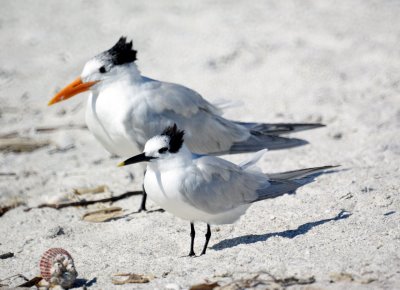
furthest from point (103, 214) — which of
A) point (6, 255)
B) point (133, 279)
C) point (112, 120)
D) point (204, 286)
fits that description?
point (204, 286)

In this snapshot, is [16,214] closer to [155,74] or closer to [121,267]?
[121,267]

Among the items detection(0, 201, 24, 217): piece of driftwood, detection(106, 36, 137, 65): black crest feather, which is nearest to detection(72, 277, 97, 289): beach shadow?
detection(0, 201, 24, 217): piece of driftwood

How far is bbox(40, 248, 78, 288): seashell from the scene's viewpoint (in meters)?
3.72

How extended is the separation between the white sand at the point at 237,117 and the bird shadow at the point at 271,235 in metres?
0.02

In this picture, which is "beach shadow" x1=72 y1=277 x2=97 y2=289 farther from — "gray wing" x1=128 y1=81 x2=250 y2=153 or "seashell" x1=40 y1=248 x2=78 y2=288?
"gray wing" x1=128 y1=81 x2=250 y2=153

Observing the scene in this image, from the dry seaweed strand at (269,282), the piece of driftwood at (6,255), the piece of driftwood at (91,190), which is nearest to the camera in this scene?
the dry seaweed strand at (269,282)

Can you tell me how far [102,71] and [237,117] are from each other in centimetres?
172

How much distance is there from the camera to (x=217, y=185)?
164 inches

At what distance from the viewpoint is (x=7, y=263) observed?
4234mm

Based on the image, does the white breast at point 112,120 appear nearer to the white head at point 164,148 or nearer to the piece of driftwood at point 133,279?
the white head at point 164,148

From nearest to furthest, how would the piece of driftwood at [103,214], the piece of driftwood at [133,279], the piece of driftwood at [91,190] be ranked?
the piece of driftwood at [133,279]
the piece of driftwood at [103,214]
the piece of driftwood at [91,190]

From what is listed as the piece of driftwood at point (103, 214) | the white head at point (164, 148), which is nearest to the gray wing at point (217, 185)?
the white head at point (164, 148)

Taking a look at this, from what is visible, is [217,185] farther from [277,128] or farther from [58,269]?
[277,128]

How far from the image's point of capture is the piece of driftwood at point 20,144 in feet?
20.5
